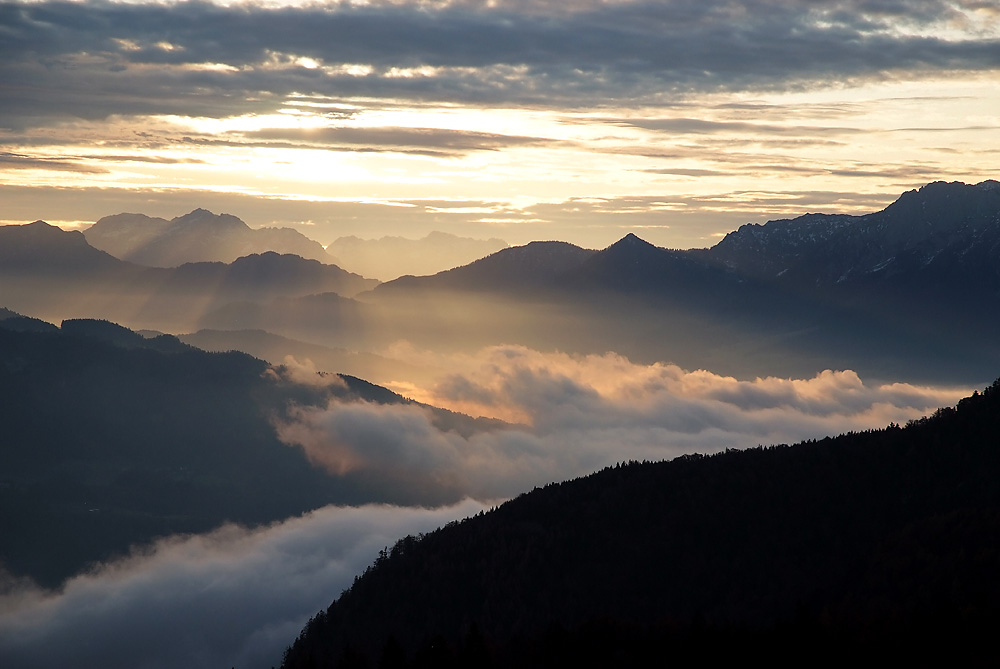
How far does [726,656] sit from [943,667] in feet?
75.0

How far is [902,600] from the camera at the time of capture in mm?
166000

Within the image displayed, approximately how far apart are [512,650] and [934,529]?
92.8m

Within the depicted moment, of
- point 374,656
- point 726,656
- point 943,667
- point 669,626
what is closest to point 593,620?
point 669,626

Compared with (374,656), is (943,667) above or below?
above

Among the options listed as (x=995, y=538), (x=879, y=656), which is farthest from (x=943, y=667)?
(x=995, y=538)

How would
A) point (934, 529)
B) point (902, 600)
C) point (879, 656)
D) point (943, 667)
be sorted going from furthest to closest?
point (934, 529) → point (902, 600) → point (879, 656) → point (943, 667)

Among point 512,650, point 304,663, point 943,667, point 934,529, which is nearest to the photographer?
point 943,667

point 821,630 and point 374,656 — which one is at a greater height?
point 821,630

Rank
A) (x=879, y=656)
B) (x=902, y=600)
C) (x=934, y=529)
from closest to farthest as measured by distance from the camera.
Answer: (x=879, y=656) → (x=902, y=600) → (x=934, y=529)

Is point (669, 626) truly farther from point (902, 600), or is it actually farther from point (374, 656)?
point (374, 656)

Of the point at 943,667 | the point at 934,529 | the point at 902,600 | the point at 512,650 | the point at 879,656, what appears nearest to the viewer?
the point at 943,667

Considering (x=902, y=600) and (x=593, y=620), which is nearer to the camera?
(x=593, y=620)

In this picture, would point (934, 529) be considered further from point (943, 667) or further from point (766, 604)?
point (943, 667)

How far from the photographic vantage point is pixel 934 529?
614 feet
